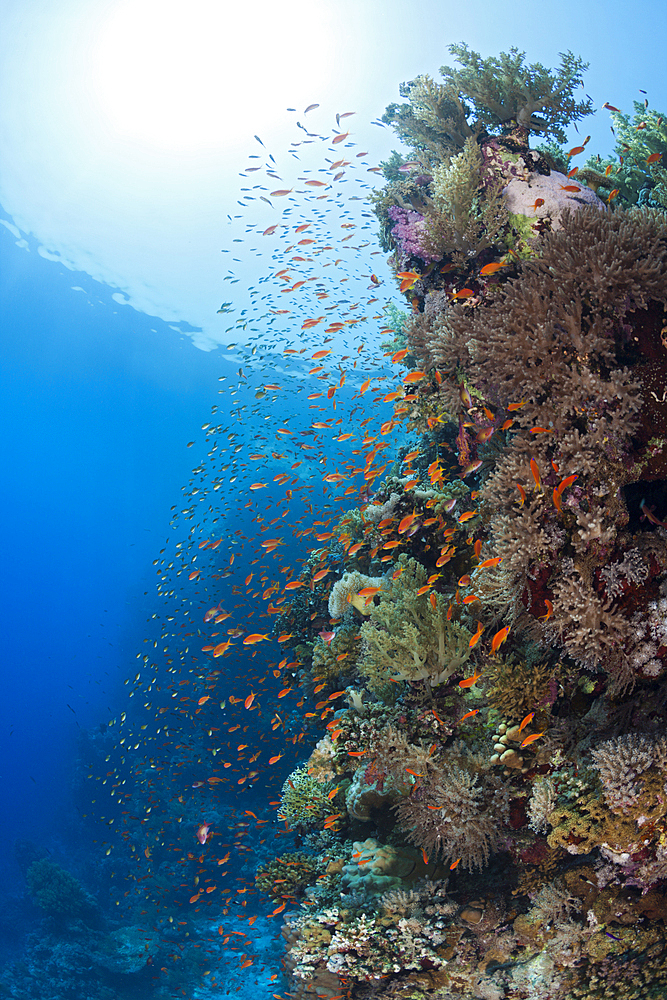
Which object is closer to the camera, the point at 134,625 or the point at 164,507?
the point at 134,625

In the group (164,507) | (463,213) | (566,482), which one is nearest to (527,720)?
(566,482)

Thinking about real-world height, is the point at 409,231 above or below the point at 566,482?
above

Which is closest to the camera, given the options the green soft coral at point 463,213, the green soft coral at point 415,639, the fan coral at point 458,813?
the fan coral at point 458,813

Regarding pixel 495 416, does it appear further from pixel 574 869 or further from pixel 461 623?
pixel 574 869

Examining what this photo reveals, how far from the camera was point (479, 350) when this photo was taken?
3.92 meters

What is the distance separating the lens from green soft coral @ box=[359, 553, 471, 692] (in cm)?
476

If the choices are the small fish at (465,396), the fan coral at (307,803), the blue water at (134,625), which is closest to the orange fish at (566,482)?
the small fish at (465,396)

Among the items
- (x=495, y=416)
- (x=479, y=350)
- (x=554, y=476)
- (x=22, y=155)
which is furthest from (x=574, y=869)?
(x=22, y=155)

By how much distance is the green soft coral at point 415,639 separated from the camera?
15.6 ft

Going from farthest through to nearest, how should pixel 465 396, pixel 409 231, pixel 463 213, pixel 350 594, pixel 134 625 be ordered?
pixel 134 625
pixel 350 594
pixel 409 231
pixel 463 213
pixel 465 396

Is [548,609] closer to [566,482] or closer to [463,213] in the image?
[566,482]

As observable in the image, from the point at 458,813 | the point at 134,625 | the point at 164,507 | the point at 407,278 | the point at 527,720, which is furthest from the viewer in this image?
the point at 164,507

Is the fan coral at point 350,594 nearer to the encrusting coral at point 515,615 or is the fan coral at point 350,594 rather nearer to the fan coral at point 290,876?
the encrusting coral at point 515,615

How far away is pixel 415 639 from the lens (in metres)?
4.72
